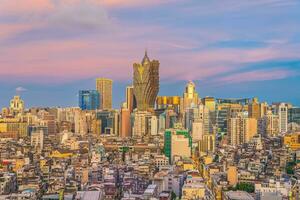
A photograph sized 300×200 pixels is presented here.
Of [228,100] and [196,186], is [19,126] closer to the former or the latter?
[228,100]

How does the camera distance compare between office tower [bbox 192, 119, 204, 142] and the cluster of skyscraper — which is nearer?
office tower [bbox 192, 119, 204, 142]

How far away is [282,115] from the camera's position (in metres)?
33.4

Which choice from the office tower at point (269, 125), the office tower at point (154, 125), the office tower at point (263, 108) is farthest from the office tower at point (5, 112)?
the office tower at point (263, 108)

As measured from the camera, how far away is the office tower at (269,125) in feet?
100

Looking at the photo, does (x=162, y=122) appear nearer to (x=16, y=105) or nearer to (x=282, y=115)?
(x=282, y=115)

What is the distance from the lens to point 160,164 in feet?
62.7

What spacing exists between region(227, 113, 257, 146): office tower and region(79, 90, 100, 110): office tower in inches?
643

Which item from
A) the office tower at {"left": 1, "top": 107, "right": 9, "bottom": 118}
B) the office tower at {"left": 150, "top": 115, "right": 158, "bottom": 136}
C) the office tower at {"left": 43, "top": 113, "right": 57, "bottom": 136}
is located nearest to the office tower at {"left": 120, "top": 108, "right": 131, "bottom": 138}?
the office tower at {"left": 150, "top": 115, "right": 158, "bottom": 136}

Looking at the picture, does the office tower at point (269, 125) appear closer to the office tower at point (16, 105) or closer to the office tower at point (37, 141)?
the office tower at point (37, 141)

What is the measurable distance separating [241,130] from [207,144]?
11.3ft

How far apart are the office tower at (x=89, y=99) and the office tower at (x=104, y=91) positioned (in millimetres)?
396

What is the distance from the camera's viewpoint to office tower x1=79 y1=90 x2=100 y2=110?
43.3 m

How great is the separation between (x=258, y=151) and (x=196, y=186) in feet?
29.7

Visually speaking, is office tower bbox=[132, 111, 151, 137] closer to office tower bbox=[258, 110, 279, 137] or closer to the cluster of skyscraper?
the cluster of skyscraper
